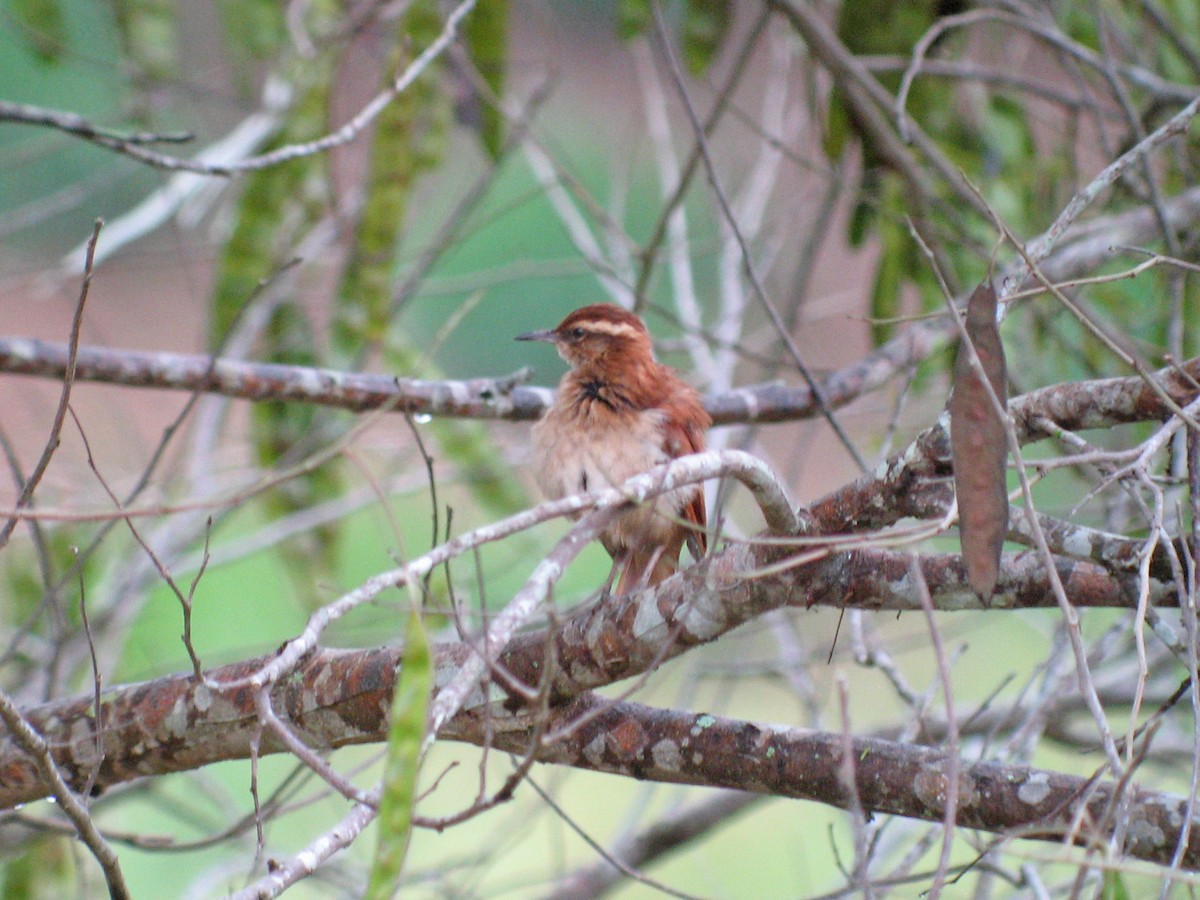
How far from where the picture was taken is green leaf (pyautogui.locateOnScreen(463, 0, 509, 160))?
4.95m

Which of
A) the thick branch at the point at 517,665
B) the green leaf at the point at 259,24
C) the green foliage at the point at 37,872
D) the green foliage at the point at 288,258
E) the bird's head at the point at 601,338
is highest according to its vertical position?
the green leaf at the point at 259,24

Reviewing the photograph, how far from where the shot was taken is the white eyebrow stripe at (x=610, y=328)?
4289 mm

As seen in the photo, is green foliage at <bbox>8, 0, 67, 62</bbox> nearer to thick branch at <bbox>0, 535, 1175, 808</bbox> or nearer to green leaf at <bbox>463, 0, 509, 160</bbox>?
green leaf at <bbox>463, 0, 509, 160</bbox>

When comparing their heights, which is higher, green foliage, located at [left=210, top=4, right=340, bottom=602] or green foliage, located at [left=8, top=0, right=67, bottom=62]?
green foliage, located at [left=8, top=0, right=67, bottom=62]

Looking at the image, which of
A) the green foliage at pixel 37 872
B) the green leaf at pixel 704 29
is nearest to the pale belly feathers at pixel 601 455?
the green leaf at pixel 704 29

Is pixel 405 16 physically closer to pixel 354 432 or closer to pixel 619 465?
pixel 619 465

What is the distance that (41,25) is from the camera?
482cm

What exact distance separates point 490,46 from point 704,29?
3.32ft

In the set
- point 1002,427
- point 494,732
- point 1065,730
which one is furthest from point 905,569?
point 1065,730

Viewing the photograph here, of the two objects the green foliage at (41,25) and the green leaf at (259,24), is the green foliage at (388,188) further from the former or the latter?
the green foliage at (41,25)

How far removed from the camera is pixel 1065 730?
470 cm

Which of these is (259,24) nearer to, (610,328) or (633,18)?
(633,18)

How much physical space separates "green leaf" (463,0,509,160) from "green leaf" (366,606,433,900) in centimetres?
371

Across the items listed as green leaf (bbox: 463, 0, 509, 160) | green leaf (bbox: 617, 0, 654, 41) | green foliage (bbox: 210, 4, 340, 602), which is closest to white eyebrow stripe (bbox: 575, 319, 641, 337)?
green leaf (bbox: 463, 0, 509, 160)
